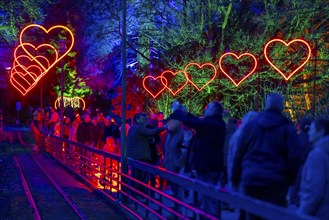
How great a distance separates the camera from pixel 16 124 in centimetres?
7225

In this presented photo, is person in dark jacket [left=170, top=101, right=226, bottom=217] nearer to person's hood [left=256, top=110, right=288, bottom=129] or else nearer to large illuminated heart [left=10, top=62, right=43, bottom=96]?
person's hood [left=256, top=110, right=288, bottom=129]

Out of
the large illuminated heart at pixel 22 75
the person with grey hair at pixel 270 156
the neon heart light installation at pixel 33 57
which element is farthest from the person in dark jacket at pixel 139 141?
the large illuminated heart at pixel 22 75

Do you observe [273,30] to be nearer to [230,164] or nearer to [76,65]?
[230,164]

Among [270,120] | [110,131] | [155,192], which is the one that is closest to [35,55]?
[110,131]

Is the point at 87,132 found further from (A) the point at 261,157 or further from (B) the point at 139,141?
(A) the point at 261,157

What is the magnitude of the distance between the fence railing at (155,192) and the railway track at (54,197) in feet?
0.97

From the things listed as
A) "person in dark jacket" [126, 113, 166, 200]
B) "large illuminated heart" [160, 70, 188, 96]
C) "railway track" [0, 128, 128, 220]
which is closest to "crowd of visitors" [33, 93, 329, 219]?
"person in dark jacket" [126, 113, 166, 200]

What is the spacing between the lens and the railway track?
13562 mm

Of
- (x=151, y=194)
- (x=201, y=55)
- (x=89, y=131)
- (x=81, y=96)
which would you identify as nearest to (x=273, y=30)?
(x=201, y=55)

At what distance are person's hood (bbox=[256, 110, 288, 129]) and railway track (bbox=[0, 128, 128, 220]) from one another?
6110 millimetres

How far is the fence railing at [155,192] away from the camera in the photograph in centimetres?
579

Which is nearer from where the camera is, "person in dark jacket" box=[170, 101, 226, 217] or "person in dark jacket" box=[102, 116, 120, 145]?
"person in dark jacket" box=[170, 101, 226, 217]

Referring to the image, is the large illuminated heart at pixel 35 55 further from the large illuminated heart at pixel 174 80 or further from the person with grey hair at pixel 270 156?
the person with grey hair at pixel 270 156

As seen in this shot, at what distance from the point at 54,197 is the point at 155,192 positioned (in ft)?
19.9
